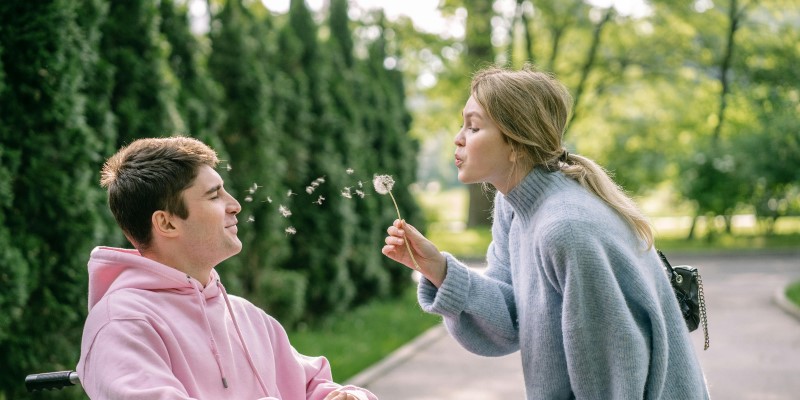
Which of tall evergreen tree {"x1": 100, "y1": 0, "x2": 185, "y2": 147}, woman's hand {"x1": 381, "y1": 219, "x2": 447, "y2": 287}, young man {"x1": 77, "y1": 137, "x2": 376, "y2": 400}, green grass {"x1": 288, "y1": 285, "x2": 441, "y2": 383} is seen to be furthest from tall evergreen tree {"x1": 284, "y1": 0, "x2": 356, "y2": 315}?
young man {"x1": 77, "y1": 137, "x2": 376, "y2": 400}

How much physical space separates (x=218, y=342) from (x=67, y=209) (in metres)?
3.54

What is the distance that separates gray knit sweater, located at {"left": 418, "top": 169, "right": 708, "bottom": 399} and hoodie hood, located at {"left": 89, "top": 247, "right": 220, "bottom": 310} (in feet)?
2.76

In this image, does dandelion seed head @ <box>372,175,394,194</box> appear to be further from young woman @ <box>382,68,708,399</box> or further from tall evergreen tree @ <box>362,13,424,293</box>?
tall evergreen tree @ <box>362,13,424,293</box>

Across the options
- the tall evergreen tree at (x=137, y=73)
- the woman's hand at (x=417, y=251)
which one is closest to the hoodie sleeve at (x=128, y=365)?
the woman's hand at (x=417, y=251)

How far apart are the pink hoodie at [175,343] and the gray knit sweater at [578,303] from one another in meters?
0.52

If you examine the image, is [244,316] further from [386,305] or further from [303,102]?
[386,305]

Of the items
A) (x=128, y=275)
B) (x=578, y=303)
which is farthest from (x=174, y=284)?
(x=578, y=303)

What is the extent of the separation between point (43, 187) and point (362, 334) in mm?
5087

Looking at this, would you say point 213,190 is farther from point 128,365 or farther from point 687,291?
point 687,291

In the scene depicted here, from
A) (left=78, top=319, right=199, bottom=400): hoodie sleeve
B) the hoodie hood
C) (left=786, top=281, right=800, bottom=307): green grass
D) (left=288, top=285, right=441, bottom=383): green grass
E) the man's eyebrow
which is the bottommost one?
(left=786, top=281, right=800, bottom=307): green grass

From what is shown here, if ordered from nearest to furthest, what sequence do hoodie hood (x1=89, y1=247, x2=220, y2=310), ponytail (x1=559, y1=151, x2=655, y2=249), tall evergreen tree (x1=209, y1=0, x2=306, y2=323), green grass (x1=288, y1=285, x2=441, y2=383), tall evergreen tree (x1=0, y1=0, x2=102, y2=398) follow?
hoodie hood (x1=89, y1=247, x2=220, y2=310) < ponytail (x1=559, y1=151, x2=655, y2=249) < tall evergreen tree (x1=0, y1=0, x2=102, y2=398) < green grass (x1=288, y1=285, x2=441, y2=383) < tall evergreen tree (x1=209, y1=0, x2=306, y2=323)

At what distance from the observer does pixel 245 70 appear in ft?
30.5

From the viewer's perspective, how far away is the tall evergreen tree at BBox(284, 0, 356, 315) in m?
10.6

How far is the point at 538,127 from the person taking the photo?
2904 millimetres
